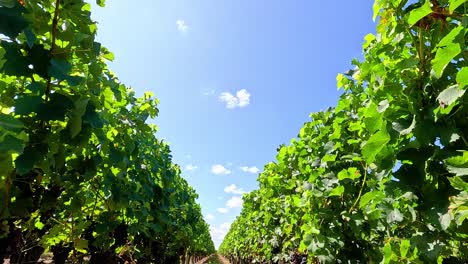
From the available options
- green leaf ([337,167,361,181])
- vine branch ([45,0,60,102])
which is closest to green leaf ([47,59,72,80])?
vine branch ([45,0,60,102])

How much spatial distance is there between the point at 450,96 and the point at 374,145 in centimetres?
52

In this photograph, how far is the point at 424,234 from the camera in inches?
92.0

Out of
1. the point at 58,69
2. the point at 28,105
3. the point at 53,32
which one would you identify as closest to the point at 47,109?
the point at 28,105

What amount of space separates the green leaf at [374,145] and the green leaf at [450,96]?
380mm

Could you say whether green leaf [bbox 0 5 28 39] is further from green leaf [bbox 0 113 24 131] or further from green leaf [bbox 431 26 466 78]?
green leaf [bbox 431 26 466 78]

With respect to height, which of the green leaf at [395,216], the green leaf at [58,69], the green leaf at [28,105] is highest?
the green leaf at [58,69]

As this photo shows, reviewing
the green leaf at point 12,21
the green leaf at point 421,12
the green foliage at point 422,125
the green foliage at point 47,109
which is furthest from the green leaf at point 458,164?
the green leaf at point 12,21

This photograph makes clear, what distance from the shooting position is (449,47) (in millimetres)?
1938

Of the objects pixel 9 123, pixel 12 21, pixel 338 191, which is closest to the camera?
pixel 9 123

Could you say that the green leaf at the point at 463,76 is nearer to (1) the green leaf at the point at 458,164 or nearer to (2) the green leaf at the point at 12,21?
(1) the green leaf at the point at 458,164

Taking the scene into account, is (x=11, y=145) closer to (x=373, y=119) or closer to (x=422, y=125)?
(x=373, y=119)

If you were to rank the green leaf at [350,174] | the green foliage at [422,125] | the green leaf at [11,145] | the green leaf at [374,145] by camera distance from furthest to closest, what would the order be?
the green leaf at [350,174] → the green leaf at [374,145] → the green foliage at [422,125] → the green leaf at [11,145]

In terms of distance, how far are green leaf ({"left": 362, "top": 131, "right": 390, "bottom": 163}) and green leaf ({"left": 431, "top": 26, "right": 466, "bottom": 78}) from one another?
0.47 metres

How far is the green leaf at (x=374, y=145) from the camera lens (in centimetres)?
230
